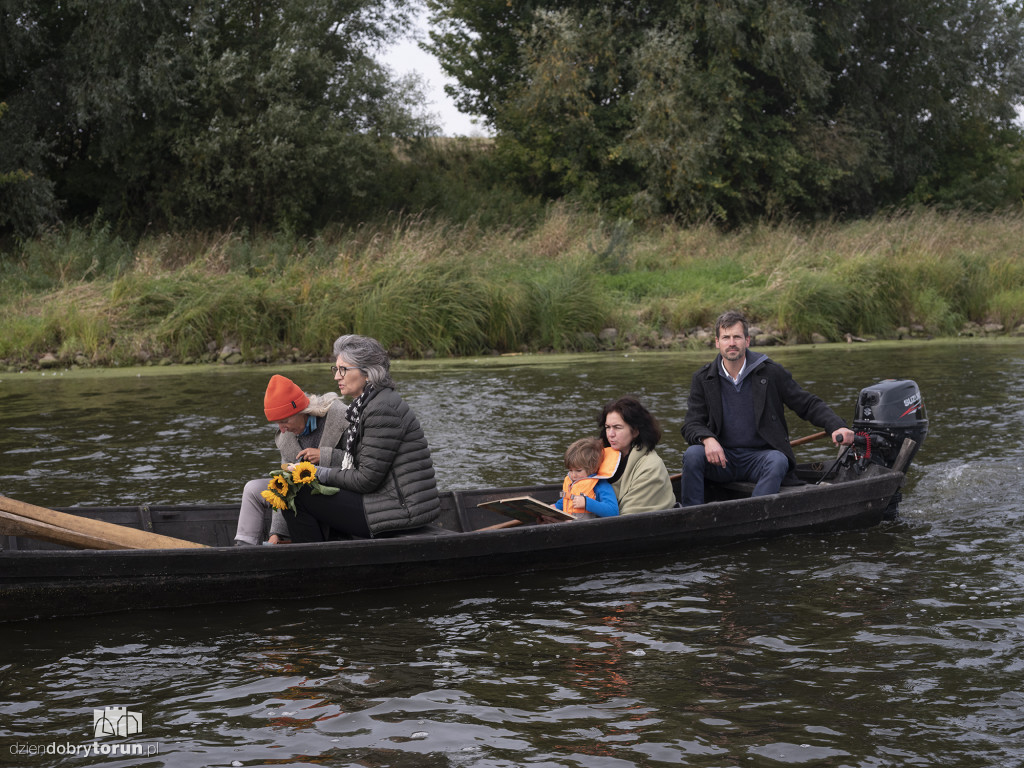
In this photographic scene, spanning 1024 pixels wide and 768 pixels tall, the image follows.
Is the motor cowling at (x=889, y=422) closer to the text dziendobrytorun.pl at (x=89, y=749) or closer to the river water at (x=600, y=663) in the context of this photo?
the river water at (x=600, y=663)

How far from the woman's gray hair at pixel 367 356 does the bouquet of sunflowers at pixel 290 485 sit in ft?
1.92

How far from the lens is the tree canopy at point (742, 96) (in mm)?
28547

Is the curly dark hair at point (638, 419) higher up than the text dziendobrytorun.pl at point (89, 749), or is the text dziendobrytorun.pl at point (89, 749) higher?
the curly dark hair at point (638, 419)

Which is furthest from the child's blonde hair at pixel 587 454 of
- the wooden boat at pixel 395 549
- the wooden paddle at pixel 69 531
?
the wooden paddle at pixel 69 531

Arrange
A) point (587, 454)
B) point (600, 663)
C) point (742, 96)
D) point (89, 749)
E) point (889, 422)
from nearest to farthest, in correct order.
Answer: point (89, 749) → point (600, 663) → point (587, 454) → point (889, 422) → point (742, 96)

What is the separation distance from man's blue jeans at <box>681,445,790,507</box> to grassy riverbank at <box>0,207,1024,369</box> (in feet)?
34.3

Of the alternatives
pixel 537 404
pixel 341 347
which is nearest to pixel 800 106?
pixel 537 404

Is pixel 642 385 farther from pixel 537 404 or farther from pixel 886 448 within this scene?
pixel 886 448

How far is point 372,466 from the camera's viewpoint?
6.09m

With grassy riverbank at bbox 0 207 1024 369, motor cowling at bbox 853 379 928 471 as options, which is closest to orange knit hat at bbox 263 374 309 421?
motor cowling at bbox 853 379 928 471

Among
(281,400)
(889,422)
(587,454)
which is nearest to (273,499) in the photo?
(281,400)

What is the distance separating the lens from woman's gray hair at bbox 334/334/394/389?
19.8 ft

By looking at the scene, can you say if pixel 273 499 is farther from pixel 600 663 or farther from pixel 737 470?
pixel 737 470

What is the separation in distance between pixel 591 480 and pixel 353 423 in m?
1.55
